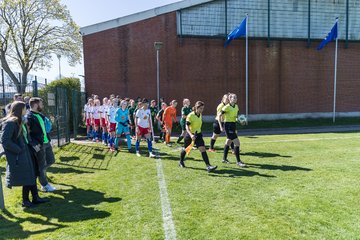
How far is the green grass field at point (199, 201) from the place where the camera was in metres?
4.57

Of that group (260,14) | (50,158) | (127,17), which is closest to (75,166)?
(50,158)

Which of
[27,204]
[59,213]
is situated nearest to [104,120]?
[27,204]

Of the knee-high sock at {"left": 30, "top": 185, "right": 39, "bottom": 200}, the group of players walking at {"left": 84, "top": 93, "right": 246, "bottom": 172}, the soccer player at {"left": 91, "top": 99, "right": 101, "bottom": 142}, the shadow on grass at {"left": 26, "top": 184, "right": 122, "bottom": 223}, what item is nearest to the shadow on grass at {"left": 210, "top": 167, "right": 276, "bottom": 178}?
the group of players walking at {"left": 84, "top": 93, "right": 246, "bottom": 172}

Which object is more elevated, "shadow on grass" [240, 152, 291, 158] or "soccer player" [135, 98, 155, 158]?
"soccer player" [135, 98, 155, 158]

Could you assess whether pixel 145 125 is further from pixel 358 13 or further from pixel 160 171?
pixel 358 13

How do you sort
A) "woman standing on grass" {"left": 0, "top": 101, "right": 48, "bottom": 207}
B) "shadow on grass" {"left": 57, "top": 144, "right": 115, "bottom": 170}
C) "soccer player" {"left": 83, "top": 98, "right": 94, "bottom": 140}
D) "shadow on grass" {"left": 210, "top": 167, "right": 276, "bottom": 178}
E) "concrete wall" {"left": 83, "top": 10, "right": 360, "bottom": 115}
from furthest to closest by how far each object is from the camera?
"concrete wall" {"left": 83, "top": 10, "right": 360, "bottom": 115} → "soccer player" {"left": 83, "top": 98, "right": 94, "bottom": 140} → "shadow on grass" {"left": 57, "top": 144, "right": 115, "bottom": 170} → "shadow on grass" {"left": 210, "top": 167, "right": 276, "bottom": 178} → "woman standing on grass" {"left": 0, "top": 101, "right": 48, "bottom": 207}

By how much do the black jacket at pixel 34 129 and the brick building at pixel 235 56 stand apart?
1502 cm

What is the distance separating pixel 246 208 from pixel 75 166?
5710mm

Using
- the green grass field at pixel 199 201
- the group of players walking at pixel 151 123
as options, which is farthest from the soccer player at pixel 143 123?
the green grass field at pixel 199 201

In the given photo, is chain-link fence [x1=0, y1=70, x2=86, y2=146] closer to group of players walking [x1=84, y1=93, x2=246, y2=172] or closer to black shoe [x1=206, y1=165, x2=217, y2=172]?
group of players walking [x1=84, y1=93, x2=246, y2=172]

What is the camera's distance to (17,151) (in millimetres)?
5422

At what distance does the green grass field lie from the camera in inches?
180

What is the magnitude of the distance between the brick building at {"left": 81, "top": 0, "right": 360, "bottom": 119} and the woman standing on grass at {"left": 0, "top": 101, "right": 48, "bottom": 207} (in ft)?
51.8

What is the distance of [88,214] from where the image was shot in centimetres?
531
